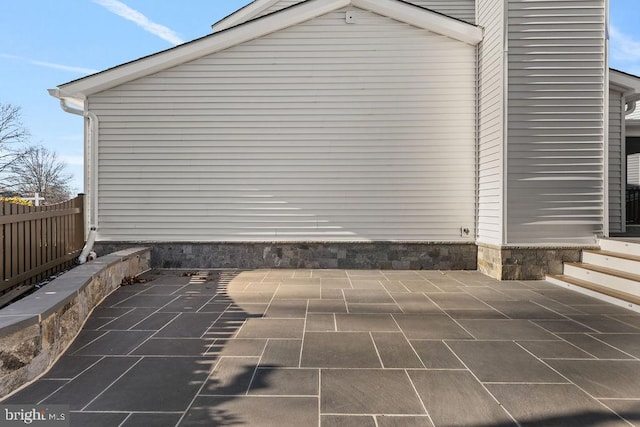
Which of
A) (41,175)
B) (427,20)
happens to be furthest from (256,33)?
(41,175)

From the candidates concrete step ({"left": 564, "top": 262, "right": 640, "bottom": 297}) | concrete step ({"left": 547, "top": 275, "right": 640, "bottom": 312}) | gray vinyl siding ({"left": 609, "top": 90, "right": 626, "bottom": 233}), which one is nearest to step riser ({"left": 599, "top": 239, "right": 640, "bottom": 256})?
concrete step ({"left": 564, "top": 262, "right": 640, "bottom": 297})

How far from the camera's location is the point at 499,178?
5363 millimetres

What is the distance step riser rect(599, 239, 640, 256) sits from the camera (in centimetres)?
461

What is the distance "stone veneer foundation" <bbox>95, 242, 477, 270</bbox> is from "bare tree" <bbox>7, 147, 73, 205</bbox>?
28.7m

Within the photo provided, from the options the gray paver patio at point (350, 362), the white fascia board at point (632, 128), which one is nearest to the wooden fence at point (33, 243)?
the gray paver patio at point (350, 362)

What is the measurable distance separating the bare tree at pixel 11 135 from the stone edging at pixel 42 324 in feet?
101

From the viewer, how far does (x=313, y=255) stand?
20.4ft

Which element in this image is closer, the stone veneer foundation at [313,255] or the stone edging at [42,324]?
the stone edging at [42,324]

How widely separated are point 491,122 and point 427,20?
84.4 inches

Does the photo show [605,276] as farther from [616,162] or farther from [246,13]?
[246,13]

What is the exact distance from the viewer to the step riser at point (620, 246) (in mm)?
4609

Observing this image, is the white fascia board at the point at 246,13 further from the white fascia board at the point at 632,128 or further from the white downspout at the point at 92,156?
the white fascia board at the point at 632,128

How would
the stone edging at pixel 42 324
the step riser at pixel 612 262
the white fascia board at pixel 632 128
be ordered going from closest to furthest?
the stone edging at pixel 42 324
the step riser at pixel 612 262
the white fascia board at pixel 632 128

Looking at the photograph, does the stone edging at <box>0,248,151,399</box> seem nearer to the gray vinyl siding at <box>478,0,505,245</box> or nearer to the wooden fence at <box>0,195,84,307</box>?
the wooden fence at <box>0,195,84,307</box>
